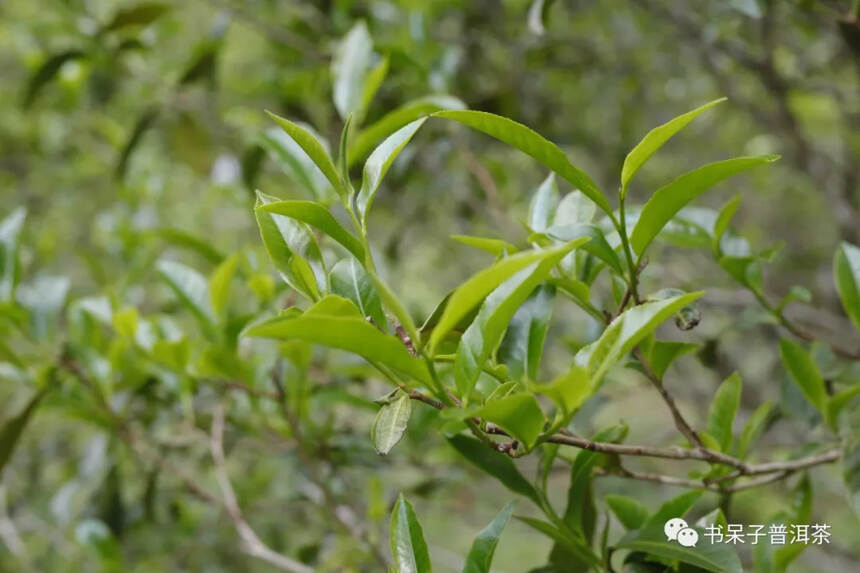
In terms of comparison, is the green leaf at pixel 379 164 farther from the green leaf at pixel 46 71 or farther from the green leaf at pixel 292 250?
the green leaf at pixel 46 71

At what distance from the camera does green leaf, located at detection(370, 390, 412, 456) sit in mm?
385

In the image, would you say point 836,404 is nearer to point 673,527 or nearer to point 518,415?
point 673,527

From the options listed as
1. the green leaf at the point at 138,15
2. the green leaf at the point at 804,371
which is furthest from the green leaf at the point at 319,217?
the green leaf at the point at 138,15

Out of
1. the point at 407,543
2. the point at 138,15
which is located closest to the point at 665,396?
the point at 407,543

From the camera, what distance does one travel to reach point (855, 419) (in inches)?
22.2

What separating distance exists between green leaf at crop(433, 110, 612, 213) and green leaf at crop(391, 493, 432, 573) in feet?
0.67

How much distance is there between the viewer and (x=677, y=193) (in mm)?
406

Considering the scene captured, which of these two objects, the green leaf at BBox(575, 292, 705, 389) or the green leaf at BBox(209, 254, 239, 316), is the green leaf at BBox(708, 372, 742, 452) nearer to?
the green leaf at BBox(575, 292, 705, 389)

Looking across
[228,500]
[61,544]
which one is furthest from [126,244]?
[61,544]

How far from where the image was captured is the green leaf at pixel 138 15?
1043 mm

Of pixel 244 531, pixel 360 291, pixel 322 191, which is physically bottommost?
pixel 244 531

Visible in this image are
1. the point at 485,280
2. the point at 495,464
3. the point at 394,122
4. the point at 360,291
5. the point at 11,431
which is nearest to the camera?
the point at 485,280

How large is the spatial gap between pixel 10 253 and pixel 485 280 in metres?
0.66

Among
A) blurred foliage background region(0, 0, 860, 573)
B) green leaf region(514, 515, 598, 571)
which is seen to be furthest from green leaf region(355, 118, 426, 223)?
blurred foliage background region(0, 0, 860, 573)
